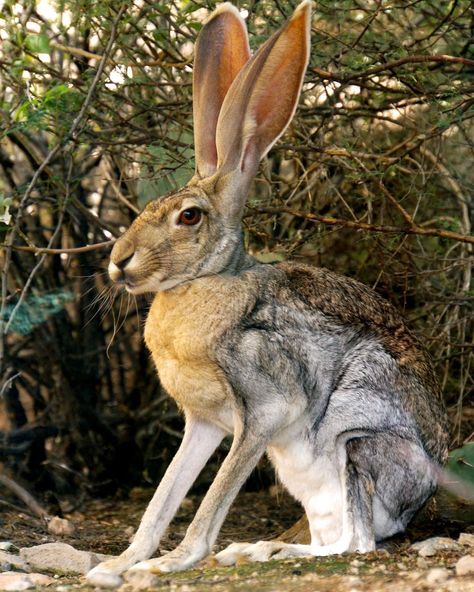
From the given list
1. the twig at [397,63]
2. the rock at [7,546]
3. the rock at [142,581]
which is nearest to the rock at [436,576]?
the rock at [142,581]

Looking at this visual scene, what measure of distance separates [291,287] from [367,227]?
Result: 0.57m

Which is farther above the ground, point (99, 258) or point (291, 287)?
point (99, 258)

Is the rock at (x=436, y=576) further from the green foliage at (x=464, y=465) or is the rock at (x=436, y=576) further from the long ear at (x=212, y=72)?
the long ear at (x=212, y=72)

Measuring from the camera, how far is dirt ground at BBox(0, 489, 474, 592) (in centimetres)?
350

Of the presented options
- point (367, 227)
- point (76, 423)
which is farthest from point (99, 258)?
point (367, 227)

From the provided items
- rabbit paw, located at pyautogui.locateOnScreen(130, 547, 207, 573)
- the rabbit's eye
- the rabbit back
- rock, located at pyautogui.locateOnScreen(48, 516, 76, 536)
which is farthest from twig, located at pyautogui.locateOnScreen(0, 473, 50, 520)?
the rabbit's eye

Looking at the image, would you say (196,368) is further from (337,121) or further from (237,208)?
(337,121)

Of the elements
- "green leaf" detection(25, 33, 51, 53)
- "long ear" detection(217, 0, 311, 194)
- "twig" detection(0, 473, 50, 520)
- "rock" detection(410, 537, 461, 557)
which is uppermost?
"green leaf" detection(25, 33, 51, 53)

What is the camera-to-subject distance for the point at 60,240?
21.4 feet

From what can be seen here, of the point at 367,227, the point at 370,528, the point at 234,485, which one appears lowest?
the point at 370,528

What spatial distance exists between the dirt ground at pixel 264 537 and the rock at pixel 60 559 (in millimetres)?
224

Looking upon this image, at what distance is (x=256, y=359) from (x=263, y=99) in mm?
1010

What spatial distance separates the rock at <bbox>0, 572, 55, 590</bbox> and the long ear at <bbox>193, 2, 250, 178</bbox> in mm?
1721

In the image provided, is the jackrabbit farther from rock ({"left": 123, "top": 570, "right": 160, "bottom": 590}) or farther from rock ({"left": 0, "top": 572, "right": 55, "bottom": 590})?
rock ({"left": 0, "top": 572, "right": 55, "bottom": 590})
